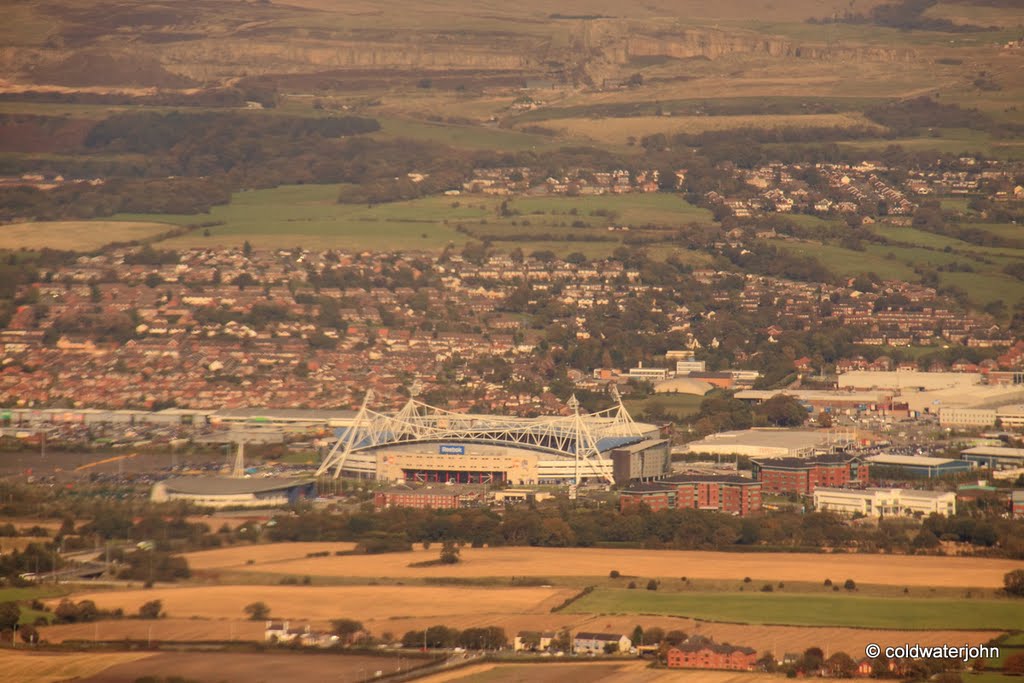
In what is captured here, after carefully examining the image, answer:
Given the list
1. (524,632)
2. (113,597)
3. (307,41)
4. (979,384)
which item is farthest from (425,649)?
(307,41)

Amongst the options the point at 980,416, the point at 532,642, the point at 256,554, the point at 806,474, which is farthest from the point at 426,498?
the point at 980,416

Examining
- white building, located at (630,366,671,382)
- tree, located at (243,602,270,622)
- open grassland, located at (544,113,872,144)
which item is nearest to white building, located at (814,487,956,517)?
tree, located at (243,602,270,622)

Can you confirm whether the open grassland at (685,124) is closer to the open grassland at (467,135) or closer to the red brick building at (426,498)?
the open grassland at (467,135)

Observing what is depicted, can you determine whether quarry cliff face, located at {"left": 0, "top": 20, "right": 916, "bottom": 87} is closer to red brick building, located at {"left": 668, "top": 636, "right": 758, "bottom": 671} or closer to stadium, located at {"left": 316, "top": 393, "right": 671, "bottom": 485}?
stadium, located at {"left": 316, "top": 393, "right": 671, "bottom": 485}

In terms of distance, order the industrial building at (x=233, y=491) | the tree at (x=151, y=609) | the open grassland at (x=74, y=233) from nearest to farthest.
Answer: the tree at (x=151, y=609), the industrial building at (x=233, y=491), the open grassland at (x=74, y=233)

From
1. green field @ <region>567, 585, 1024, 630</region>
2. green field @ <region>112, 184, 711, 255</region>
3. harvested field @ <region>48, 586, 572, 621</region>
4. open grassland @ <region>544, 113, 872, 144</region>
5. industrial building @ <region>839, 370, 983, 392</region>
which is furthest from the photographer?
open grassland @ <region>544, 113, 872, 144</region>

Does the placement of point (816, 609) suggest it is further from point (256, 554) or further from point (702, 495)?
point (702, 495)

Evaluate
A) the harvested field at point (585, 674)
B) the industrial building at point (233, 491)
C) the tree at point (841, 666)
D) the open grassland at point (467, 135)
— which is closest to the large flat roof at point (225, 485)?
the industrial building at point (233, 491)
